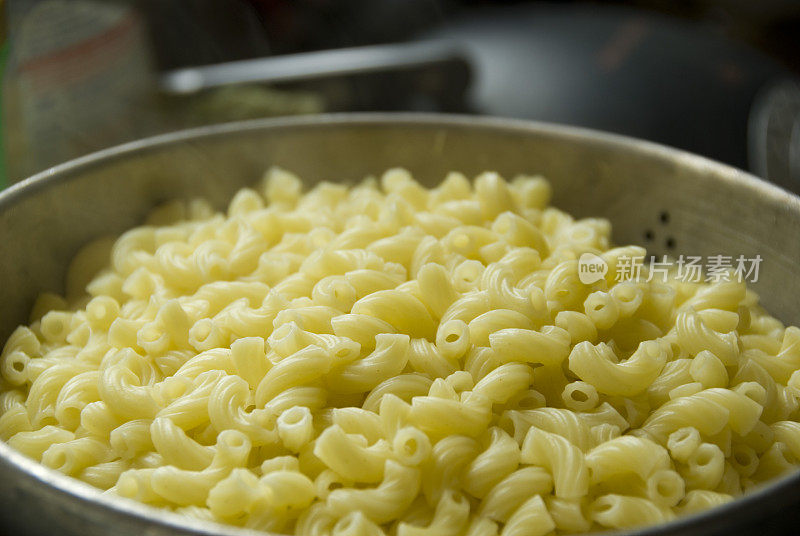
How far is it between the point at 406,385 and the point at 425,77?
66.4 inches

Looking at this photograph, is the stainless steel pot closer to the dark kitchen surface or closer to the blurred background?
the blurred background

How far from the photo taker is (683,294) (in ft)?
4.10

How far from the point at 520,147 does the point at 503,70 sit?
0.91 metres

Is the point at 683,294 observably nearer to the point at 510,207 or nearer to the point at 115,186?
the point at 510,207

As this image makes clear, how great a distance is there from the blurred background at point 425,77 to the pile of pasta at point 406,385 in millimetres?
732

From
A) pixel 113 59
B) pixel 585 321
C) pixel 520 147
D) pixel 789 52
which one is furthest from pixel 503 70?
pixel 789 52

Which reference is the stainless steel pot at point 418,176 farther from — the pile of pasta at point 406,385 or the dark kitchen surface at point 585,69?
the dark kitchen surface at point 585,69

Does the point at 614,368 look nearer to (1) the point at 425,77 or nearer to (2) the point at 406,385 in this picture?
(2) the point at 406,385

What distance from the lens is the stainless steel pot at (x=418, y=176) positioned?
1.27 meters

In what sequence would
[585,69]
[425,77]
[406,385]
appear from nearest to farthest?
[406,385] < [585,69] < [425,77]

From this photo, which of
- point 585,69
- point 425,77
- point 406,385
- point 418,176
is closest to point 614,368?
point 406,385

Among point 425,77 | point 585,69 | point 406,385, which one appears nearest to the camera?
point 406,385

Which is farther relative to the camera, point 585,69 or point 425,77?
point 425,77

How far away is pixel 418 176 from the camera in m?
1.63
